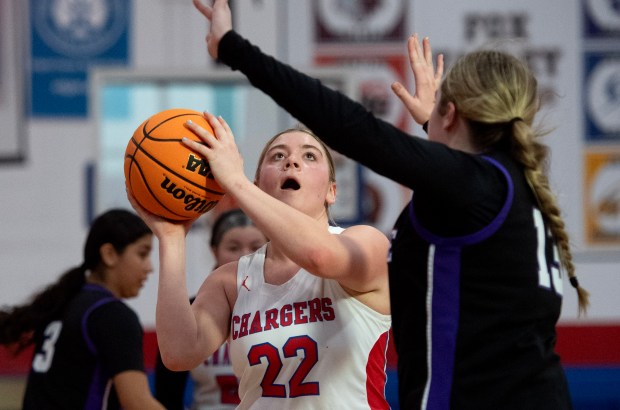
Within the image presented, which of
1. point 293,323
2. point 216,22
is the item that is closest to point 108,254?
point 293,323

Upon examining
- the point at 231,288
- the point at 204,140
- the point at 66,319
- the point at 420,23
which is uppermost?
the point at 420,23

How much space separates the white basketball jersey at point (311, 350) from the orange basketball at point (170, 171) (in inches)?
14.8

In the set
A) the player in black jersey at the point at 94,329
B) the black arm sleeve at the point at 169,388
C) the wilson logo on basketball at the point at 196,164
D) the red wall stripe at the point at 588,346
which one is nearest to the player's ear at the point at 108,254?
the player in black jersey at the point at 94,329

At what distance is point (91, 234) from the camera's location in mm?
4215

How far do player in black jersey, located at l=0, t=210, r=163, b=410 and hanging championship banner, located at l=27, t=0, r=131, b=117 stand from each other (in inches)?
141

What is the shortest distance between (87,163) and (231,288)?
4.91m

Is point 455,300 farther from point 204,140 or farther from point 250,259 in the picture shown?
point 250,259

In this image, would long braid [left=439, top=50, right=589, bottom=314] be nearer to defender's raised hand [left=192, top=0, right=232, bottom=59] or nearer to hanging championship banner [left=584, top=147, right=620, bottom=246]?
defender's raised hand [left=192, top=0, right=232, bottom=59]

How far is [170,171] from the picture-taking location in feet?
8.28

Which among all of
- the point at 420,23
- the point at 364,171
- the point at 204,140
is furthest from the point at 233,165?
the point at 420,23

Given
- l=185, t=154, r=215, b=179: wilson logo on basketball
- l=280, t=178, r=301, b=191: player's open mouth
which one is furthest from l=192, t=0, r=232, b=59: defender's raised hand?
l=280, t=178, r=301, b=191: player's open mouth

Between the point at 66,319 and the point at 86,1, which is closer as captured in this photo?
the point at 66,319

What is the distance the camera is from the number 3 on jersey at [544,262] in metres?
2.16

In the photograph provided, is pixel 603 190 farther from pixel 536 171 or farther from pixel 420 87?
pixel 536 171
